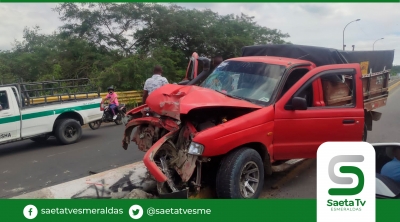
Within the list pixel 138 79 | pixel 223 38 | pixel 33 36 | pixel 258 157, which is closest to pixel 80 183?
pixel 258 157

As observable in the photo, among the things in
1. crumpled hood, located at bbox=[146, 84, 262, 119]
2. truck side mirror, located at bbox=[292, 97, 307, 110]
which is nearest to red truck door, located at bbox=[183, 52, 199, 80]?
crumpled hood, located at bbox=[146, 84, 262, 119]

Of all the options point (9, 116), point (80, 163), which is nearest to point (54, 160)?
point (80, 163)

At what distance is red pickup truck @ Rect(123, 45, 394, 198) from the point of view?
4.41m

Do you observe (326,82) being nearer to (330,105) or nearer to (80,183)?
(330,105)

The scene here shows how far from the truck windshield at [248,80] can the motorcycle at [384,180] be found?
1.61 m

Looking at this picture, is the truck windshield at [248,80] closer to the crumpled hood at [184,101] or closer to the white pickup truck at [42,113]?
the crumpled hood at [184,101]

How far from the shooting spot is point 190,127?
467 cm

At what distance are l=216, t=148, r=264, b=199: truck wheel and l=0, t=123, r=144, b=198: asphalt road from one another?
3152 mm

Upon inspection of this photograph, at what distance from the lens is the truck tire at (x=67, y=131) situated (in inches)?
370

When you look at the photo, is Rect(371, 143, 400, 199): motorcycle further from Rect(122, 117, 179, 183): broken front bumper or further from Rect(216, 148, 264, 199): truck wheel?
Rect(122, 117, 179, 183): broken front bumper

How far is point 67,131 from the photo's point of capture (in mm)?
9695

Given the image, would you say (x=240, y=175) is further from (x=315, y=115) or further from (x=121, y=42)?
(x=121, y=42)

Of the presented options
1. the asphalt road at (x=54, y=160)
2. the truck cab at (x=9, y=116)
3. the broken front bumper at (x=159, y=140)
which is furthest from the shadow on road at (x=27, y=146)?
the broken front bumper at (x=159, y=140)

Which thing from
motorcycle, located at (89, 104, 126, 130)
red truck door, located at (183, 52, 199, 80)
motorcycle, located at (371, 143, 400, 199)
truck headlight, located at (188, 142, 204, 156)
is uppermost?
red truck door, located at (183, 52, 199, 80)
